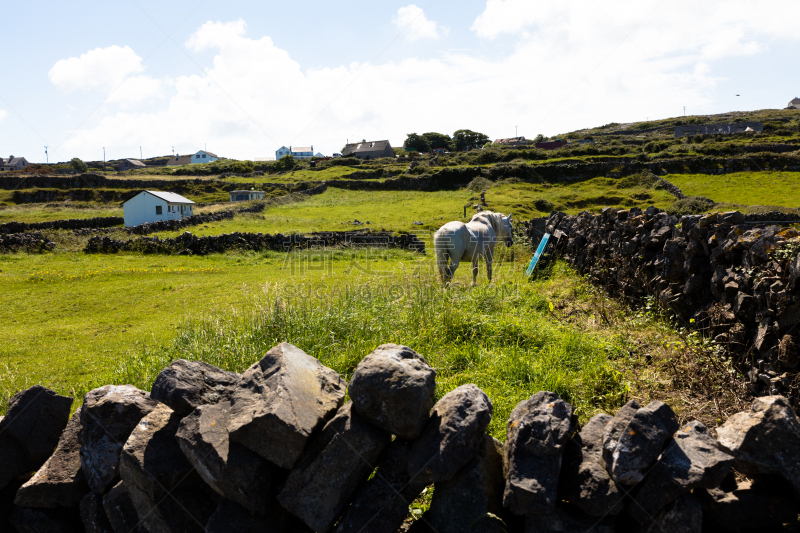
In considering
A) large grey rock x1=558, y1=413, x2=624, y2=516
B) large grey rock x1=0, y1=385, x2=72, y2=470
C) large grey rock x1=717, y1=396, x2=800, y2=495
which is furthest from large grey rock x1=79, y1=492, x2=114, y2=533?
large grey rock x1=717, y1=396, x2=800, y2=495

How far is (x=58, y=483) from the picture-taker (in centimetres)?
459

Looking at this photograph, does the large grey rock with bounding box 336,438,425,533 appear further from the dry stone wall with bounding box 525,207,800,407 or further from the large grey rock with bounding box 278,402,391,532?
the dry stone wall with bounding box 525,207,800,407

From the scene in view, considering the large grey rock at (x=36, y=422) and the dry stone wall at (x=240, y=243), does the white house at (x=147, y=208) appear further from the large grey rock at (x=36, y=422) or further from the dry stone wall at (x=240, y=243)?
the large grey rock at (x=36, y=422)

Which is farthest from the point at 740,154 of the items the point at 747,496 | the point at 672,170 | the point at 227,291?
the point at 747,496

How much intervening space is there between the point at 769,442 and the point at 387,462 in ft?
9.12

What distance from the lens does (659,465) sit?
10.9 ft

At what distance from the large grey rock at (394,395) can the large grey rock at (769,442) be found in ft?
7.30

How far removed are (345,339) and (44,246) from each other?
85.2ft

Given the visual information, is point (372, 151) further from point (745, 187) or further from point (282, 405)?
point (282, 405)

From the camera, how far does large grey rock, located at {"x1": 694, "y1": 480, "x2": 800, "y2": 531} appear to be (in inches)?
133

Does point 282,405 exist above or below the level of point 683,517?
above

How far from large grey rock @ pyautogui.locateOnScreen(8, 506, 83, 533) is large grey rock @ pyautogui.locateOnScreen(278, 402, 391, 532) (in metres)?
2.54

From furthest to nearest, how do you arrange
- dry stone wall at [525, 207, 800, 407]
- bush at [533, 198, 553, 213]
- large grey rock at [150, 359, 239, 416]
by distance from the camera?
bush at [533, 198, 553, 213] < dry stone wall at [525, 207, 800, 407] < large grey rock at [150, 359, 239, 416]

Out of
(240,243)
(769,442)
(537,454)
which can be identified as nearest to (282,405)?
(537,454)
